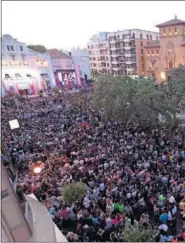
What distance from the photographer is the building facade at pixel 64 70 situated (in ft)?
219

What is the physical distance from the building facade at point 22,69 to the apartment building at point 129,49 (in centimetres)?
1609

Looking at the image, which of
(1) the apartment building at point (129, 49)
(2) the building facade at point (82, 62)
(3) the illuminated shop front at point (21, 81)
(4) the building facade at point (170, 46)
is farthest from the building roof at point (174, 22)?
(2) the building facade at point (82, 62)

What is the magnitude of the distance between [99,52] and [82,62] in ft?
17.1

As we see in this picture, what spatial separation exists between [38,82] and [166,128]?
42.2m

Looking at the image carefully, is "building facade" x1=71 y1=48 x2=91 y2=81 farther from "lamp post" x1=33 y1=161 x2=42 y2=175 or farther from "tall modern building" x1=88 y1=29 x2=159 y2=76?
"lamp post" x1=33 y1=161 x2=42 y2=175

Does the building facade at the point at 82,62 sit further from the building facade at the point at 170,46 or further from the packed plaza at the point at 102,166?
the packed plaza at the point at 102,166

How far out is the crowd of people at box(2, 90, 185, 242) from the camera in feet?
37.3

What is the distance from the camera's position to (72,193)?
12531 mm

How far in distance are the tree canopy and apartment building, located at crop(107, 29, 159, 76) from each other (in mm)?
37566

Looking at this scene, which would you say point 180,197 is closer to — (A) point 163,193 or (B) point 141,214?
(A) point 163,193

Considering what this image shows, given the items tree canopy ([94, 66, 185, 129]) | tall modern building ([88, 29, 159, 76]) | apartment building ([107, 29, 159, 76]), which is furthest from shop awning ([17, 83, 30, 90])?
tree canopy ([94, 66, 185, 129])

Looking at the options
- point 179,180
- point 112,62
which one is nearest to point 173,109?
point 179,180

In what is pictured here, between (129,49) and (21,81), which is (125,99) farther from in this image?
(129,49)

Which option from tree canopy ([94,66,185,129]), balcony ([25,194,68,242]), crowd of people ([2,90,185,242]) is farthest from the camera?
tree canopy ([94,66,185,129])
